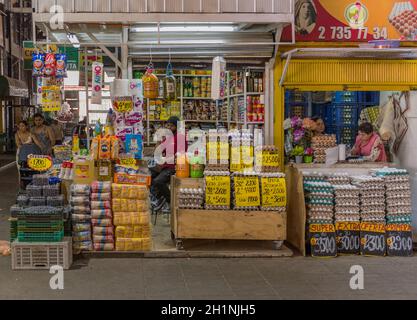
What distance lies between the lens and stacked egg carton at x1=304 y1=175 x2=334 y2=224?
342 inches

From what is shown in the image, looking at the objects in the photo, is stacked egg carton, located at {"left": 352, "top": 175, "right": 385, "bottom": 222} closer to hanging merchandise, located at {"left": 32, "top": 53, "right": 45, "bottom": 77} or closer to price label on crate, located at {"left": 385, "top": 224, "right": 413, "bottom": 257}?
price label on crate, located at {"left": 385, "top": 224, "right": 413, "bottom": 257}

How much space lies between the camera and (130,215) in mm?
8609

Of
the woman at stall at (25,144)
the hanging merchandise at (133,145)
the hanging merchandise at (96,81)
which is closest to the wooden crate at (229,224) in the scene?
the hanging merchandise at (133,145)

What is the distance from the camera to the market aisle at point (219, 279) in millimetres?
6941

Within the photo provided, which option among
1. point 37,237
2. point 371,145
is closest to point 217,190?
point 37,237

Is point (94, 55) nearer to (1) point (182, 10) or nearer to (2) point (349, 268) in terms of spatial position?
(1) point (182, 10)

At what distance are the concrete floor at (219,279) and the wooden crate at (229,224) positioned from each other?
1.11ft

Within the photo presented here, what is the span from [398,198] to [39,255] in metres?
4.87

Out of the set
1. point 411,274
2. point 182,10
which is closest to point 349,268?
point 411,274

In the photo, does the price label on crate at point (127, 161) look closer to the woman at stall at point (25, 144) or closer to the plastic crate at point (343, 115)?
the woman at stall at point (25, 144)

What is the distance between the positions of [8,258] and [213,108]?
6.31m

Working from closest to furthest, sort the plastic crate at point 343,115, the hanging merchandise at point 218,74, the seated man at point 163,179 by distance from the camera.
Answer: the hanging merchandise at point 218,74
the seated man at point 163,179
the plastic crate at point 343,115

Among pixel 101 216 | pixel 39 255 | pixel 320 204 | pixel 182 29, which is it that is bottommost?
pixel 39 255

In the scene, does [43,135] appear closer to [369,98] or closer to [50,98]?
[50,98]
